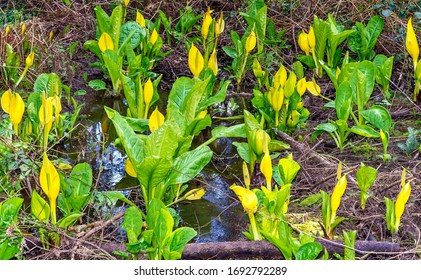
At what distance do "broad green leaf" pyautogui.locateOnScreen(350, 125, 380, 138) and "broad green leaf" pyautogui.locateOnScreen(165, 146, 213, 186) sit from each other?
3.07ft

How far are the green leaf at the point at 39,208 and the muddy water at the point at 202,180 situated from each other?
33 centimetres

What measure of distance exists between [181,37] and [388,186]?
2.61 m

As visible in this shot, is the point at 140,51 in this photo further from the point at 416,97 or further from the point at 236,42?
the point at 416,97

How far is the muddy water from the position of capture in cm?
296

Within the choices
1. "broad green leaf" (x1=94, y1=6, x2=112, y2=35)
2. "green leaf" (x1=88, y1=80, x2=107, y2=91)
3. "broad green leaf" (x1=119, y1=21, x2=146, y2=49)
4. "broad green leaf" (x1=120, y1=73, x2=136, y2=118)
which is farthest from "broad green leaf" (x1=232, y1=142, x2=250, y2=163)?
"broad green leaf" (x1=94, y1=6, x2=112, y2=35)

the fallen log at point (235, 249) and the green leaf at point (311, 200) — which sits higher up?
the fallen log at point (235, 249)

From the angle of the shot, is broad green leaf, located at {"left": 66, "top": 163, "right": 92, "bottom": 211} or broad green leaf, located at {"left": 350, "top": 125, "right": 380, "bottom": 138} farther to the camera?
broad green leaf, located at {"left": 350, "top": 125, "right": 380, "bottom": 138}

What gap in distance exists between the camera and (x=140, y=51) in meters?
4.83

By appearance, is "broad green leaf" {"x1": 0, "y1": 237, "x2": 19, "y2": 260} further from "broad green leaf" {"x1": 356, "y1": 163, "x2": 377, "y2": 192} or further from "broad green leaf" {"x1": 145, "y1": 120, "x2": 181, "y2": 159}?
"broad green leaf" {"x1": 356, "y1": 163, "x2": 377, "y2": 192}

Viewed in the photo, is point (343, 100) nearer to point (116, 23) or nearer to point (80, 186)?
point (80, 186)

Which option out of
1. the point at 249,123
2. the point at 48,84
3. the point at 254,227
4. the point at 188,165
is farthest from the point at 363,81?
the point at 48,84

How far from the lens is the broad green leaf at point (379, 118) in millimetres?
3451

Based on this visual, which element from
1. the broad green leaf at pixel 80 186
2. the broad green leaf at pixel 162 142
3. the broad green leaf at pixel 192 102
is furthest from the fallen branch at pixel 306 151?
the broad green leaf at pixel 80 186

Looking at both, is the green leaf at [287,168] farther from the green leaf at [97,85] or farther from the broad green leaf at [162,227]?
the green leaf at [97,85]
